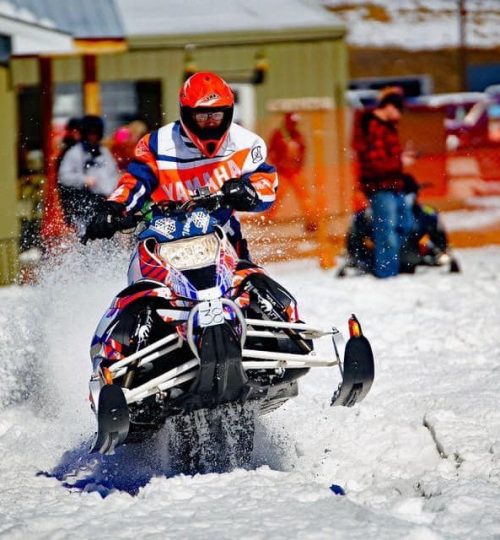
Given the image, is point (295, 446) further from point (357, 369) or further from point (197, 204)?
point (197, 204)

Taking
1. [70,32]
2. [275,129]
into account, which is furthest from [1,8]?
[275,129]

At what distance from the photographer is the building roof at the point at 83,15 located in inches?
714

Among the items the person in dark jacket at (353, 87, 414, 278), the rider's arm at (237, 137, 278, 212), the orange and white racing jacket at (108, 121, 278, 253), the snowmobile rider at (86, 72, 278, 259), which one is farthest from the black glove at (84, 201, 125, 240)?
the person in dark jacket at (353, 87, 414, 278)

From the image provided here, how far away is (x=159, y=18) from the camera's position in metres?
24.1

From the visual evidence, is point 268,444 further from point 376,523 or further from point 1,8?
point 1,8

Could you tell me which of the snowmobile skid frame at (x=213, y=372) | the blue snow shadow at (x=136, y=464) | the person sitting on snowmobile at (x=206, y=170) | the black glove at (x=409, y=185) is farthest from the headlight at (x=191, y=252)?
the black glove at (x=409, y=185)

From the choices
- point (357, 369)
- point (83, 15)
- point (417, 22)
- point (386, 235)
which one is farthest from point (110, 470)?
point (417, 22)

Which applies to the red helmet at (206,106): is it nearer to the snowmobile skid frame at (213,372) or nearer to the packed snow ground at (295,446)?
the snowmobile skid frame at (213,372)

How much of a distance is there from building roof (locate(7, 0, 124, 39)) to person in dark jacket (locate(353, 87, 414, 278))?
5638 mm

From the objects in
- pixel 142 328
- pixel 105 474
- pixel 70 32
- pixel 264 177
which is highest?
pixel 70 32

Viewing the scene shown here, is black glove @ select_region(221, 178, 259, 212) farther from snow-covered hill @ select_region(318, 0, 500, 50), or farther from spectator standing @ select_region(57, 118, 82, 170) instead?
snow-covered hill @ select_region(318, 0, 500, 50)

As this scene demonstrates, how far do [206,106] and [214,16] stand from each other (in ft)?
59.9

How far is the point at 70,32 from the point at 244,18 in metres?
8.13

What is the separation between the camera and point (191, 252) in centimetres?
633
